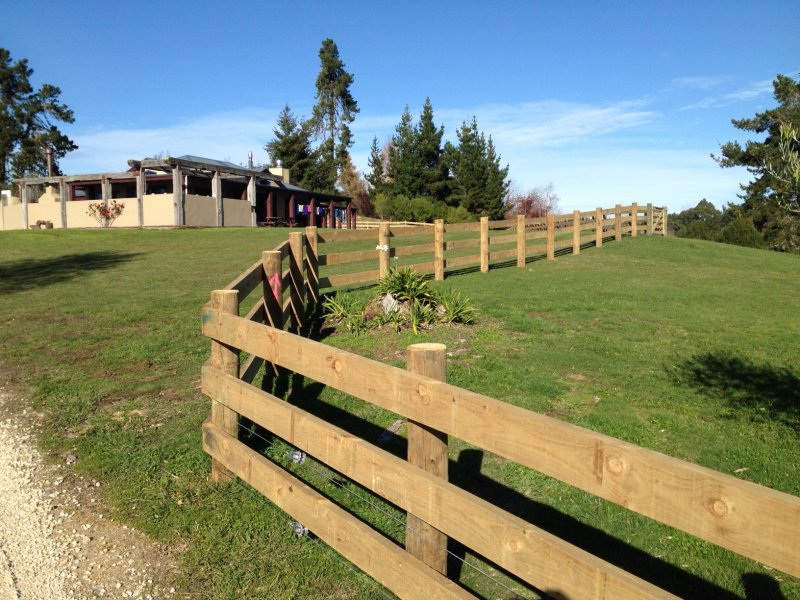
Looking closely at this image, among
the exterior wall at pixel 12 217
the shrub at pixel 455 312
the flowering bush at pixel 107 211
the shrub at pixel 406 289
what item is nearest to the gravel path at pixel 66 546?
the shrub at pixel 406 289

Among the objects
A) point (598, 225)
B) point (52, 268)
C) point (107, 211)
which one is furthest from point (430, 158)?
point (52, 268)

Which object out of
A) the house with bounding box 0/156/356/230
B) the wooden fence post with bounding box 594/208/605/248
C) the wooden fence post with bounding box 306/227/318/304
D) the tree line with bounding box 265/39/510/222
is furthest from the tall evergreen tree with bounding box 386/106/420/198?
the wooden fence post with bounding box 306/227/318/304

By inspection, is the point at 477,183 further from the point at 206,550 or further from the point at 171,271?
the point at 206,550

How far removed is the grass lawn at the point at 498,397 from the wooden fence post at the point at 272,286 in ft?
3.48

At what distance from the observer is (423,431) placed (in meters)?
2.78

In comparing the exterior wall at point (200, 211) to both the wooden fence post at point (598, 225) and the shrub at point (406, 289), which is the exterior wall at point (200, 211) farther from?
the shrub at point (406, 289)

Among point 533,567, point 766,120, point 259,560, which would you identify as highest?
point 766,120

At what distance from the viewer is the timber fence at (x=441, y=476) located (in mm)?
1771

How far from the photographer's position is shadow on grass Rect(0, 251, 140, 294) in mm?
14336

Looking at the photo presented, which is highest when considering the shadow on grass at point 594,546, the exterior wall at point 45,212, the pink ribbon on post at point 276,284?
the exterior wall at point 45,212

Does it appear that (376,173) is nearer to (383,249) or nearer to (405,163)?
(405,163)

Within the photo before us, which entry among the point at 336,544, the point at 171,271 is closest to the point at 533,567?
the point at 336,544

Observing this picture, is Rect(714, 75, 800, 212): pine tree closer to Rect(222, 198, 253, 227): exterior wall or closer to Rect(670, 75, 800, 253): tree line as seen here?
Rect(670, 75, 800, 253): tree line

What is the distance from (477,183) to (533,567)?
54.7m
